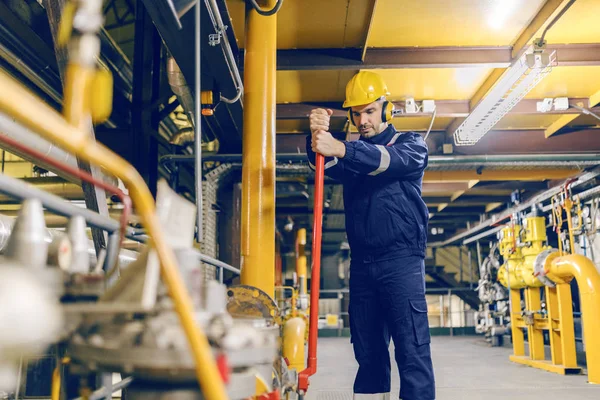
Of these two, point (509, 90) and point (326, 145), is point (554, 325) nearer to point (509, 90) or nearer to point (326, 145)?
point (509, 90)

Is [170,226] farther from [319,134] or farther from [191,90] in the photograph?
[191,90]

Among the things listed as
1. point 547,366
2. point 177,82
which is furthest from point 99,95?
point 547,366

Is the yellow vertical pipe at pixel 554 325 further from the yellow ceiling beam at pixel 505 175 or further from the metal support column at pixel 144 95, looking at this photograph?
the metal support column at pixel 144 95

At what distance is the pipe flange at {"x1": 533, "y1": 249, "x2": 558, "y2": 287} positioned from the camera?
19.4ft

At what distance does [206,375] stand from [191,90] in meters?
3.67

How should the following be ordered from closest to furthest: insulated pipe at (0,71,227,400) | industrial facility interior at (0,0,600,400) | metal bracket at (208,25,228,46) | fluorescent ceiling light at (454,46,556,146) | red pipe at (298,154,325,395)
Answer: insulated pipe at (0,71,227,400) < industrial facility interior at (0,0,600,400) < red pipe at (298,154,325,395) < metal bracket at (208,25,228,46) < fluorescent ceiling light at (454,46,556,146)

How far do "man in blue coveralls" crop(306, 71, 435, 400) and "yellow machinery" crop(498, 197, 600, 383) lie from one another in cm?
349

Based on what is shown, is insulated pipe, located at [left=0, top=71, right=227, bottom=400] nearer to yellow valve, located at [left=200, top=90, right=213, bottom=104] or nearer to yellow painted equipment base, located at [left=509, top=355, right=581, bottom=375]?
yellow valve, located at [left=200, top=90, right=213, bottom=104]

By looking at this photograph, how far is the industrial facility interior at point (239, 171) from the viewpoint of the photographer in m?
0.81

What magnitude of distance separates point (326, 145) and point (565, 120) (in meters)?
4.88

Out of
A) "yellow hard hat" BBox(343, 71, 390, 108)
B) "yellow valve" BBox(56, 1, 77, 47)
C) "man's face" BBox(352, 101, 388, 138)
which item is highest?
"yellow hard hat" BBox(343, 71, 390, 108)

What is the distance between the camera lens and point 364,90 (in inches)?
110

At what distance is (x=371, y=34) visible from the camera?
4.40 m

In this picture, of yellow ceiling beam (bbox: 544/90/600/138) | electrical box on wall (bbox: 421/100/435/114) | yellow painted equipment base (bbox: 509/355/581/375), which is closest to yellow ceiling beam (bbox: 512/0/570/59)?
electrical box on wall (bbox: 421/100/435/114)
